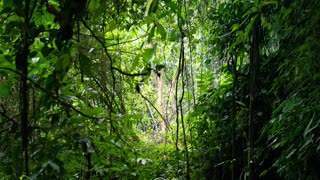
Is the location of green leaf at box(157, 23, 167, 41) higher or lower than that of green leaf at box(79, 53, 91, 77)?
higher

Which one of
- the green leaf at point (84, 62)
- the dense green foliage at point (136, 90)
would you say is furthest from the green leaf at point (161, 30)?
the green leaf at point (84, 62)

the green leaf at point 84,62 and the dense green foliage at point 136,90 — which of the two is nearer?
the green leaf at point 84,62

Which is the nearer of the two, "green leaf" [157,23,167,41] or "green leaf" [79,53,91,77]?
"green leaf" [79,53,91,77]

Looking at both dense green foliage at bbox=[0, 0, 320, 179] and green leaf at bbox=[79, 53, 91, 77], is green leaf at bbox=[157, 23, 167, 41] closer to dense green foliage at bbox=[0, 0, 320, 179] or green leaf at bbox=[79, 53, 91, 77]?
dense green foliage at bbox=[0, 0, 320, 179]

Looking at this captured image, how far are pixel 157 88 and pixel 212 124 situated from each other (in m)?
3.51

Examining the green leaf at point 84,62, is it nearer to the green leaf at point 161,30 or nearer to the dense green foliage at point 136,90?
the dense green foliage at point 136,90

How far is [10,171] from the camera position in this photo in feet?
4.71

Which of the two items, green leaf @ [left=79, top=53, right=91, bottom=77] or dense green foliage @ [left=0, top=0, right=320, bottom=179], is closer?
green leaf @ [left=79, top=53, right=91, bottom=77]

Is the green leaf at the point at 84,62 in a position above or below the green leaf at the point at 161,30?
below

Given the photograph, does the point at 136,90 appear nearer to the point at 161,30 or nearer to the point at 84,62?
the point at 161,30

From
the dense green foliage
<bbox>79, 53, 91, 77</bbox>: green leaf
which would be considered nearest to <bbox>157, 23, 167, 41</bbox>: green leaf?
the dense green foliage

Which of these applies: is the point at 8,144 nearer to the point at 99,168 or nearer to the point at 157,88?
the point at 99,168

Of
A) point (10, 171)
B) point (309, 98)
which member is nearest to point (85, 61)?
point (10, 171)

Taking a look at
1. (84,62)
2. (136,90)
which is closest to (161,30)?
Answer: (136,90)
